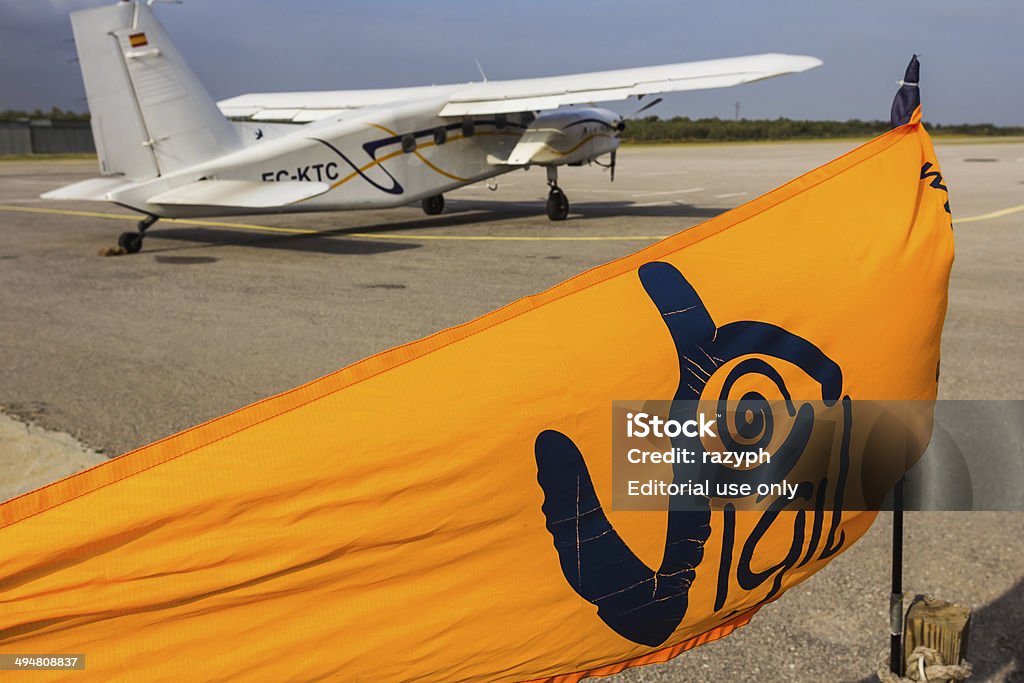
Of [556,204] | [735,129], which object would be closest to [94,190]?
[556,204]

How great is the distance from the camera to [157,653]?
1974 millimetres

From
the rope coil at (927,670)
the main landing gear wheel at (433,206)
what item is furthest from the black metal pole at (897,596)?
the main landing gear wheel at (433,206)

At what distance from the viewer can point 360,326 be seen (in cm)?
989

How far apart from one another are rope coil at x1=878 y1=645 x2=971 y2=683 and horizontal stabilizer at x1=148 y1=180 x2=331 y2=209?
13.4 meters

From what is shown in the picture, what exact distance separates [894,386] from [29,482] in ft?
17.5

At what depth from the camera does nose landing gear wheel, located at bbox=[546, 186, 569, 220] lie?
66.7 ft

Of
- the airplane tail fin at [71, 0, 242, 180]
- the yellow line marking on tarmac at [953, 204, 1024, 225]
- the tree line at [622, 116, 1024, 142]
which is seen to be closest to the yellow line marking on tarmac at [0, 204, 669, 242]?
the airplane tail fin at [71, 0, 242, 180]

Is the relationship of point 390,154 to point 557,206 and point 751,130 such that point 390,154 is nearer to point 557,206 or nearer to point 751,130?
point 557,206

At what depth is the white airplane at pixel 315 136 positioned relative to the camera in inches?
615

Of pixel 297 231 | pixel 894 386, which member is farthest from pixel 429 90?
pixel 894 386

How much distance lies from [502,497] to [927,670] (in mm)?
1551

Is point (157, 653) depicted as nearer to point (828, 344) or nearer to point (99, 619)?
point (99, 619)

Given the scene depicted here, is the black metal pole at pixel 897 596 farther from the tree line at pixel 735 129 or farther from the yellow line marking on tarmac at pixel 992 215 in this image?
the tree line at pixel 735 129

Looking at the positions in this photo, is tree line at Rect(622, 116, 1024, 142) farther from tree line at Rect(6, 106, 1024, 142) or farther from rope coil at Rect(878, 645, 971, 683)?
rope coil at Rect(878, 645, 971, 683)
